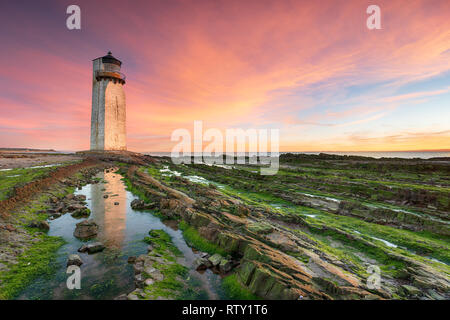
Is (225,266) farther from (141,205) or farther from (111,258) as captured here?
(141,205)

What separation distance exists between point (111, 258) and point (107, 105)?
197ft

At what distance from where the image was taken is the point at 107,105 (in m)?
57.1

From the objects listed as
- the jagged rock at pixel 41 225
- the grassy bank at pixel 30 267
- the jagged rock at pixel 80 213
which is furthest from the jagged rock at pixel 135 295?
the jagged rock at pixel 80 213

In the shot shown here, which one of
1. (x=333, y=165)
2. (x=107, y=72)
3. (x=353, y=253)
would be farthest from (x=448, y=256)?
(x=107, y=72)

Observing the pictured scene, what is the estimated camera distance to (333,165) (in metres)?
46.8

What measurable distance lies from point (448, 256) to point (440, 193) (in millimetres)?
11529

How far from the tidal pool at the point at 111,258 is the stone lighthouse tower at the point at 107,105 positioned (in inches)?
1895

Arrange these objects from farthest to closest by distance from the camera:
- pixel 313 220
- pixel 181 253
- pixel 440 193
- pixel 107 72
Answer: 1. pixel 107 72
2. pixel 440 193
3. pixel 313 220
4. pixel 181 253

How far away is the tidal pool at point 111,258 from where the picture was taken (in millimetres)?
6863

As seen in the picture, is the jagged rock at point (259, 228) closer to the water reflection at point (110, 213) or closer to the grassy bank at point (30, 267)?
the water reflection at point (110, 213)

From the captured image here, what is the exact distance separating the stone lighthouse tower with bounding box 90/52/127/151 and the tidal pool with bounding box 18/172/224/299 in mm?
48125

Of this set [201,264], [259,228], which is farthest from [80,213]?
[259,228]

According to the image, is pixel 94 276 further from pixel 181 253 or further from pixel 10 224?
pixel 10 224

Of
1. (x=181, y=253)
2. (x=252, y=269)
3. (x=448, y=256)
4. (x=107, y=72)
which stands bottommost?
(x=448, y=256)
